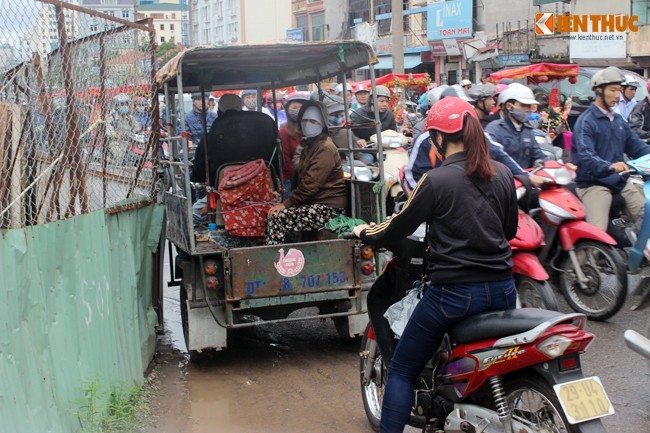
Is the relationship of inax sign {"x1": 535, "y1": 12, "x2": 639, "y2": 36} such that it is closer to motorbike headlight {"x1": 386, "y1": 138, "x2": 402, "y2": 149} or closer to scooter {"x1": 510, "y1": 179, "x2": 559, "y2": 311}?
motorbike headlight {"x1": 386, "y1": 138, "x2": 402, "y2": 149}

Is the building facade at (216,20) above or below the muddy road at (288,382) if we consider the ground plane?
above

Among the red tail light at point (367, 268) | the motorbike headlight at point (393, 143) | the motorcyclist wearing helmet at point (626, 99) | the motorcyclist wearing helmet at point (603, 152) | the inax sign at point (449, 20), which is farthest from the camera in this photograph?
the inax sign at point (449, 20)

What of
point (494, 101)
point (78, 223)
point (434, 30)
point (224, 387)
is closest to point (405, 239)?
point (78, 223)

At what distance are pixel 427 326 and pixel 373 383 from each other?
1.12 metres

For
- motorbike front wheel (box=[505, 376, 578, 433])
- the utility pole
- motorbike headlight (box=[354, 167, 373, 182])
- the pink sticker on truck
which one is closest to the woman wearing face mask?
motorbike headlight (box=[354, 167, 373, 182])

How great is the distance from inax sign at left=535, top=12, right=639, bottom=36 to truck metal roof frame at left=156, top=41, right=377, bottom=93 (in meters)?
24.4

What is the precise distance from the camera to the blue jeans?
3.79m

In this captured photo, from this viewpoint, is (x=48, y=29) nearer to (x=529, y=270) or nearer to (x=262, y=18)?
(x=529, y=270)

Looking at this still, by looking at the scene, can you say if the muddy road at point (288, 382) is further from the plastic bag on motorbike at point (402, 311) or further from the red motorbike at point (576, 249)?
the plastic bag on motorbike at point (402, 311)

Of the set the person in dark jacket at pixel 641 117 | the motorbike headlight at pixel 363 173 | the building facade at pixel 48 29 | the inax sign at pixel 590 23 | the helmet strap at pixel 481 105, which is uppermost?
the inax sign at pixel 590 23

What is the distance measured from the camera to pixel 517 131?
Result: 7582 mm

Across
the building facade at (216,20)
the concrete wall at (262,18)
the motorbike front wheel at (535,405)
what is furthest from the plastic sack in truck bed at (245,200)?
the concrete wall at (262,18)

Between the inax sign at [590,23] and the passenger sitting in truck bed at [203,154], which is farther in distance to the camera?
the inax sign at [590,23]

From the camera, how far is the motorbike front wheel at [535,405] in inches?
136
